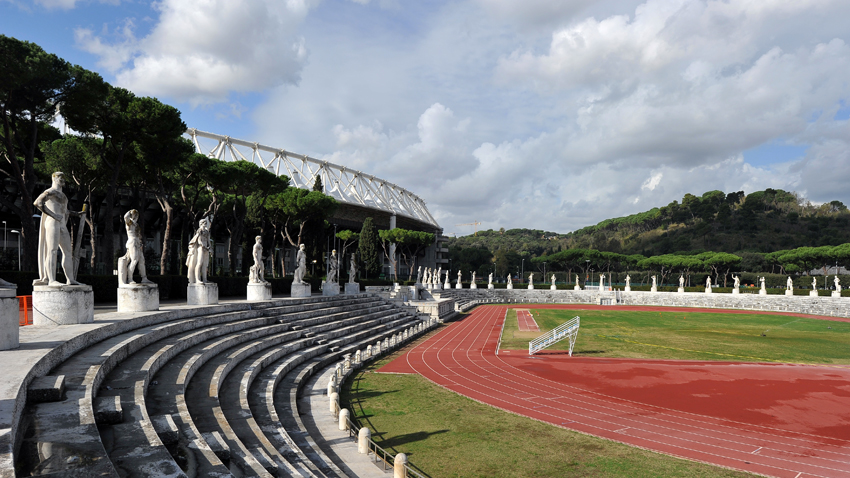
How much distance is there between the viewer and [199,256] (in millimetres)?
18688

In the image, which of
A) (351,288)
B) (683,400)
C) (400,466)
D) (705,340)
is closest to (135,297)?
(400,466)

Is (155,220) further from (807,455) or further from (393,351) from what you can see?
(807,455)

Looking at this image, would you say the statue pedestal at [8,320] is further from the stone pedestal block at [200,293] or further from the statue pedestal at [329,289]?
the statue pedestal at [329,289]

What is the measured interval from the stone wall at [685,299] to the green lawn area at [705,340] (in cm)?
1415

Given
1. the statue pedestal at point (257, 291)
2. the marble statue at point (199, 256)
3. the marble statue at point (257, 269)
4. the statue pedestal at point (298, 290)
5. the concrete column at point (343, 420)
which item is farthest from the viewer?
the statue pedestal at point (298, 290)

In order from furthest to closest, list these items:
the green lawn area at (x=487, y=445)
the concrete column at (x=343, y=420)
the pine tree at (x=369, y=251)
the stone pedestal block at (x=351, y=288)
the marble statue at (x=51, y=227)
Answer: the pine tree at (x=369, y=251), the stone pedestal block at (x=351, y=288), the marble statue at (x=51, y=227), the concrete column at (x=343, y=420), the green lawn area at (x=487, y=445)

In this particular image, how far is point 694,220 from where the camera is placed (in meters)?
134

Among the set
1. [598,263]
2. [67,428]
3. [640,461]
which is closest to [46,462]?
[67,428]

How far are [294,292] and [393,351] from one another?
849 cm

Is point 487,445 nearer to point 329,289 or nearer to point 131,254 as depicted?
point 131,254

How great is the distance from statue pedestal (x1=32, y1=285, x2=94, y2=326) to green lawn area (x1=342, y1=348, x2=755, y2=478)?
670cm

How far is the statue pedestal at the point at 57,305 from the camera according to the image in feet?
33.7

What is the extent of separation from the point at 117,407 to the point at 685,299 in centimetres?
6375

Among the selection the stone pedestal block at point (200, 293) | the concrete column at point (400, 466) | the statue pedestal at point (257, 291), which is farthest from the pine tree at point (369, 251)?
the concrete column at point (400, 466)
